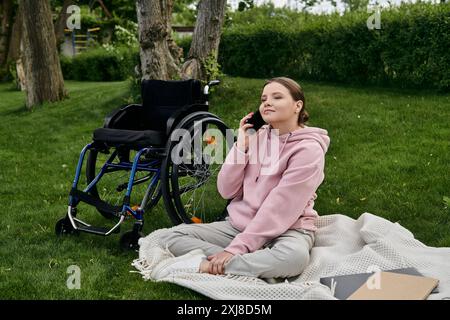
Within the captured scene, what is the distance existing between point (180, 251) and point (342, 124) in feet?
13.4

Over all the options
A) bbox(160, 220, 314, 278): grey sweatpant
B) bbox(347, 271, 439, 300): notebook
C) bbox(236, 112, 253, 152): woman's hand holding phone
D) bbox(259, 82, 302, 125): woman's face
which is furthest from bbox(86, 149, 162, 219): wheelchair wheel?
bbox(347, 271, 439, 300): notebook

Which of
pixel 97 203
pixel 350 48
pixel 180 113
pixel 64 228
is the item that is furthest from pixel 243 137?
pixel 350 48

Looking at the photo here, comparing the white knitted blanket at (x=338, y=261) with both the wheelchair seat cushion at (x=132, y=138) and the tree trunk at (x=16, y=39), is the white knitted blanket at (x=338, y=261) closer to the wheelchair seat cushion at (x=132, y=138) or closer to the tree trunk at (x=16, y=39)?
the wheelchair seat cushion at (x=132, y=138)

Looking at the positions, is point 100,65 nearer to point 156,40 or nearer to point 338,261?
point 156,40

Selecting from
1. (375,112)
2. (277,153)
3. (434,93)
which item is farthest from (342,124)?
(277,153)

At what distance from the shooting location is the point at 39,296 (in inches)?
126

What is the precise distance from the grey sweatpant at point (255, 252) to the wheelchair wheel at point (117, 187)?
0.47 metres

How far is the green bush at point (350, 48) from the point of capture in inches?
327

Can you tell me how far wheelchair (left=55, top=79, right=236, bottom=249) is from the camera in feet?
12.9

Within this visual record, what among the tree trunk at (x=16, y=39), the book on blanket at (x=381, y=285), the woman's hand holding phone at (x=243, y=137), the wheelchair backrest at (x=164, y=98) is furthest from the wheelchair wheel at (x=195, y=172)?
the tree trunk at (x=16, y=39)

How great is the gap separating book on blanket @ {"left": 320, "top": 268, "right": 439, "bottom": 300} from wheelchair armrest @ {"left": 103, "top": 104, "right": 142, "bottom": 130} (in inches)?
78.1

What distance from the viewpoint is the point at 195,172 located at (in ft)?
14.6

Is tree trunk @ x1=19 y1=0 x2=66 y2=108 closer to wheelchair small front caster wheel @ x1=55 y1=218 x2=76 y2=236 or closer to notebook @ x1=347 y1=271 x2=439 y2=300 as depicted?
wheelchair small front caster wheel @ x1=55 y1=218 x2=76 y2=236

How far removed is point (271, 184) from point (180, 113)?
37.3 inches
